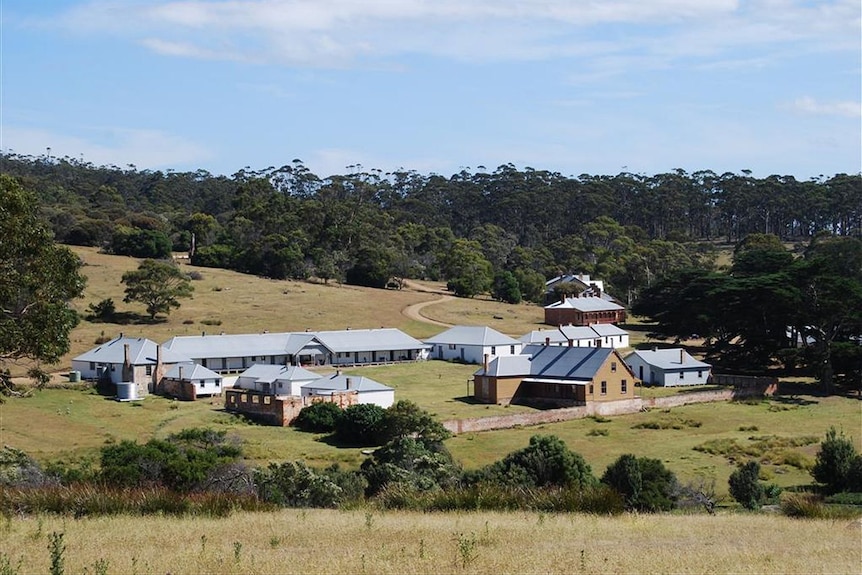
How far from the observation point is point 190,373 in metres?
58.8

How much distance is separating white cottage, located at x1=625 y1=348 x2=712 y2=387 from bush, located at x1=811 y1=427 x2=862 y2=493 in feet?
95.0

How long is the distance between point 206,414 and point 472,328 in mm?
27599

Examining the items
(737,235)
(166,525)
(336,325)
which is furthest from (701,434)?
(737,235)

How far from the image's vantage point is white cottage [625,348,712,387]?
64562 millimetres

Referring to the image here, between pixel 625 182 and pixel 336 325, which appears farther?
pixel 625 182

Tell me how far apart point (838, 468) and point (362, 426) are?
817 inches

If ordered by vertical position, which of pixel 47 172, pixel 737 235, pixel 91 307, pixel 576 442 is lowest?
pixel 576 442

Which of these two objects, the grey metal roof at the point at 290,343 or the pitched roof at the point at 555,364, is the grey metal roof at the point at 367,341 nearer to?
the grey metal roof at the point at 290,343

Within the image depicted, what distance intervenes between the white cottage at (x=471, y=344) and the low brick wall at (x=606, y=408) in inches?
660

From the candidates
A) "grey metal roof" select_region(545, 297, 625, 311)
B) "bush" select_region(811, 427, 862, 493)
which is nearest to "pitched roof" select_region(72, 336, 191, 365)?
"grey metal roof" select_region(545, 297, 625, 311)

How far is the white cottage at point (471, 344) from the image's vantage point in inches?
2867

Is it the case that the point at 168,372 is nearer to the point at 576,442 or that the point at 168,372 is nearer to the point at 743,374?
the point at 576,442

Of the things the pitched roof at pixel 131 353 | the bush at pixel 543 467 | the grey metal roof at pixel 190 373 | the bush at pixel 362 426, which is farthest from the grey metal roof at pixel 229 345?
the bush at pixel 543 467

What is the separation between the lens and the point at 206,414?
52156 millimetres
